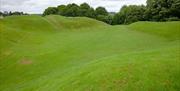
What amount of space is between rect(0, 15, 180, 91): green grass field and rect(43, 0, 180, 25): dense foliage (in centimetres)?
1502

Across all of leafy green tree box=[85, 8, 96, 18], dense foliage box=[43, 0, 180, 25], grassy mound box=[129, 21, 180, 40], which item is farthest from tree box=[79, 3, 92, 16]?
grassy mound box=[129, 21, 180, 40]

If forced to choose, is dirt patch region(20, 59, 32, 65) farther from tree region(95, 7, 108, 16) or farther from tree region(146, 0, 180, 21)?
tree region(95, 7, 108, 16)

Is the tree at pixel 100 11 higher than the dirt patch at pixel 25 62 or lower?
higher

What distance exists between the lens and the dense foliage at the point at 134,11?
58312mm

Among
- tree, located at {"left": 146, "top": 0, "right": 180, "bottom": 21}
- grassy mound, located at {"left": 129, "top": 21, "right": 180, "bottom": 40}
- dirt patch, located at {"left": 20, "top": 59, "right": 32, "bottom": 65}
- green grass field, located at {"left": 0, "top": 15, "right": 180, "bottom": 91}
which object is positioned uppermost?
tree, located at {"left": 146, "top": 0, "right": 180, "bottom": 21}

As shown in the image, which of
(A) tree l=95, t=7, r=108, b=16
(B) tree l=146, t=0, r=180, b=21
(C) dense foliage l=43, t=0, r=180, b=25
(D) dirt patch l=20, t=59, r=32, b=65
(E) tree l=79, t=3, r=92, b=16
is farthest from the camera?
(A) tree l=95, t=7, r=108, b=16

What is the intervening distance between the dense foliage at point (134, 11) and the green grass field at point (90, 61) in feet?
49.3

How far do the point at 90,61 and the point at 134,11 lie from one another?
5272 centimetres

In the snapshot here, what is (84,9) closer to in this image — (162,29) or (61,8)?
(61,8)

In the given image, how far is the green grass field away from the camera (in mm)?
15195

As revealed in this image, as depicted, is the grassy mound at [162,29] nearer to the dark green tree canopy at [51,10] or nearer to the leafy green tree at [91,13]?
the leafy green tree at [91,13]

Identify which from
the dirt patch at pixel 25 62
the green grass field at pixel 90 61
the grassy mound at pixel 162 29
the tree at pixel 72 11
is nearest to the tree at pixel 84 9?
the tree at pixel 72 11

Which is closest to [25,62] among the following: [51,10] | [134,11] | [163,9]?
[163,9]

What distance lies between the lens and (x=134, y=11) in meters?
73.6
